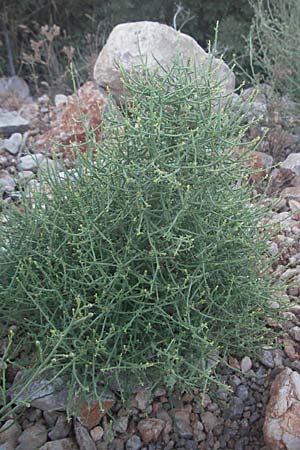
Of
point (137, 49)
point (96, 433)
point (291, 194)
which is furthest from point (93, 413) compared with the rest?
point (137, 49)

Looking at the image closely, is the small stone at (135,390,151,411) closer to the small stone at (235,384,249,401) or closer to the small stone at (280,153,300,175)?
the small stone at (235,384,249,401)

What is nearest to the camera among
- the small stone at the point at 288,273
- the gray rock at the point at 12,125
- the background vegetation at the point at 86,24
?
the small stone at the point at 288,273

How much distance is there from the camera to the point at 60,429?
191 cm

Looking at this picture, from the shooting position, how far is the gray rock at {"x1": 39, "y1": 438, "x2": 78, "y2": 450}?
185 centimetres

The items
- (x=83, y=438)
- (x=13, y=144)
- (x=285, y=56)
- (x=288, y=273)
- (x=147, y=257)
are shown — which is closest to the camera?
(x=147, y=257)

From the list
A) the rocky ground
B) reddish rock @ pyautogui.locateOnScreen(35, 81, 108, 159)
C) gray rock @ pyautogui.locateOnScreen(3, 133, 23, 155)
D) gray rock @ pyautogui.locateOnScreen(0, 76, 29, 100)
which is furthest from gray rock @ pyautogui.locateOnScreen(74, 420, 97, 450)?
gray rock @ pyautogui.locateOnScreen(0, 76, 29, 100)

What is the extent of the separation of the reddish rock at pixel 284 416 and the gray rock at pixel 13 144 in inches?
87.1

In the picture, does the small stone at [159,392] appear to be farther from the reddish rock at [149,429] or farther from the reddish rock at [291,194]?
the reddish rock at [291,194]

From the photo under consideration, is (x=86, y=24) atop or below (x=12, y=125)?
below

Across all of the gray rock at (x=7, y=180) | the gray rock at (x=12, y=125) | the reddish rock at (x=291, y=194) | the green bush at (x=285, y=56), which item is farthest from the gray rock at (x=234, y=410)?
the gray rock at (x=12, y=125)

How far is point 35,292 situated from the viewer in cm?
190

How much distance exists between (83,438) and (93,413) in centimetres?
8

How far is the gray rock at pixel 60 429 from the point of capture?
1896 millimetres

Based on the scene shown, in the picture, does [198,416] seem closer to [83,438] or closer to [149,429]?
[149,429]
